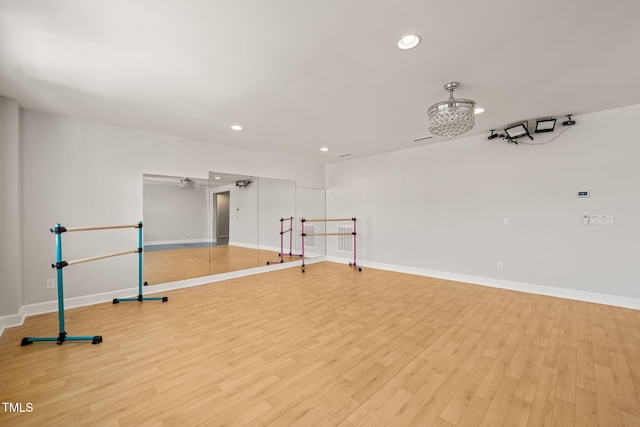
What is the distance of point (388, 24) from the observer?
1812 millimetres

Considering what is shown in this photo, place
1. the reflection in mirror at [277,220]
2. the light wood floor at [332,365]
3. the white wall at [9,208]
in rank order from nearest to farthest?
the light wood floor at [332,365]
the white wall at [9,208]
the reflection in mirror at [277,220]

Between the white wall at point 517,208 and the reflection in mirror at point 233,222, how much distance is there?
8.90 feet

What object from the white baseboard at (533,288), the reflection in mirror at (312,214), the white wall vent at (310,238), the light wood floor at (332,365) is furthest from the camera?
the white wall vent at (310,238)

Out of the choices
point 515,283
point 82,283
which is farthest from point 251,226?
point 515,283

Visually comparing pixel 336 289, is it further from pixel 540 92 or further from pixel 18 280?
pixel 18 280

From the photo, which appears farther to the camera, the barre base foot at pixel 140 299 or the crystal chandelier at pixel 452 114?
the barre base foot at pixel 140 299

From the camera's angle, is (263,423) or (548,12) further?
(548,12)

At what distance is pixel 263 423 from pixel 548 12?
3286 mm

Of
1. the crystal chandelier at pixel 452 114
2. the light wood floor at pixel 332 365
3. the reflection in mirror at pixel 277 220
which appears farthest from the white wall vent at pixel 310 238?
the crystal chandelier at pixel 452 114

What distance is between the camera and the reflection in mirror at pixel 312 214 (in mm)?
6414

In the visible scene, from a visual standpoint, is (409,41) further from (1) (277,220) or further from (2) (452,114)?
(1) (277,220)

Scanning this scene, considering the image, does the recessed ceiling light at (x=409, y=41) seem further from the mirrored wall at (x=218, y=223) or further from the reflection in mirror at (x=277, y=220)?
the reflection in mirror at (x=277, y=220)

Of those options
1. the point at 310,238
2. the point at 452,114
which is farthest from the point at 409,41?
the point at 310,238

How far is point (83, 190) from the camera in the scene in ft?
11.8
